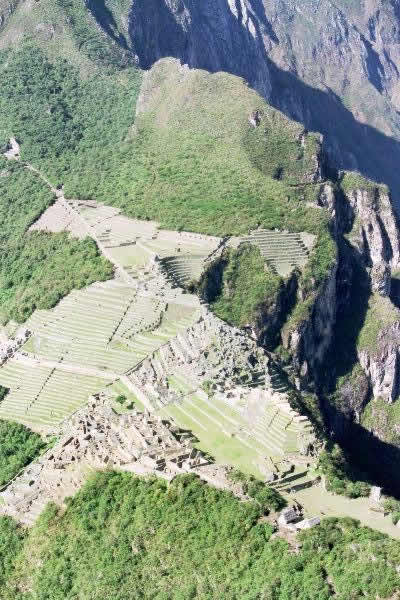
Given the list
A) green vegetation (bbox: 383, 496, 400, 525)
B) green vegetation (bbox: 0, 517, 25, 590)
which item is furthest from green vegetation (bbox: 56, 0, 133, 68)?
green vegetation (bbox: 383, 496, 400, 525)

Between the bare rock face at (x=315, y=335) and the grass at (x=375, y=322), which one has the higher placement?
the bare rock face at (x=315, y=335)

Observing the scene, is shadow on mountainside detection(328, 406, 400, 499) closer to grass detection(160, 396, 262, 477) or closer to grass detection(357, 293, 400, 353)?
grass detection(357, 293, 400, 353)

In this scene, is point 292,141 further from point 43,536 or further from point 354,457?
point 43,536

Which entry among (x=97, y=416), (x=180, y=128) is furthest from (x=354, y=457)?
(x=180, y=128)

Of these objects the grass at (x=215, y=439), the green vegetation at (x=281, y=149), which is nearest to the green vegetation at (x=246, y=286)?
the green vegetation at (x=281, y=149)

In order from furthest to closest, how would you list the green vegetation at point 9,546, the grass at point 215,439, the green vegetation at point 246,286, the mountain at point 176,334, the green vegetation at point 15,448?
the green vegetation at point 246,286
the green vegetation at point 15,448
the green vegetation at point 9,546
the grass at point 215,439
the mountain at point 176,334

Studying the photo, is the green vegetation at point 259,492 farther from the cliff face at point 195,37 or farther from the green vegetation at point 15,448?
the cliff face at point 195,37

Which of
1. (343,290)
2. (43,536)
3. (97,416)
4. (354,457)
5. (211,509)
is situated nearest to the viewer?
(211,509)
